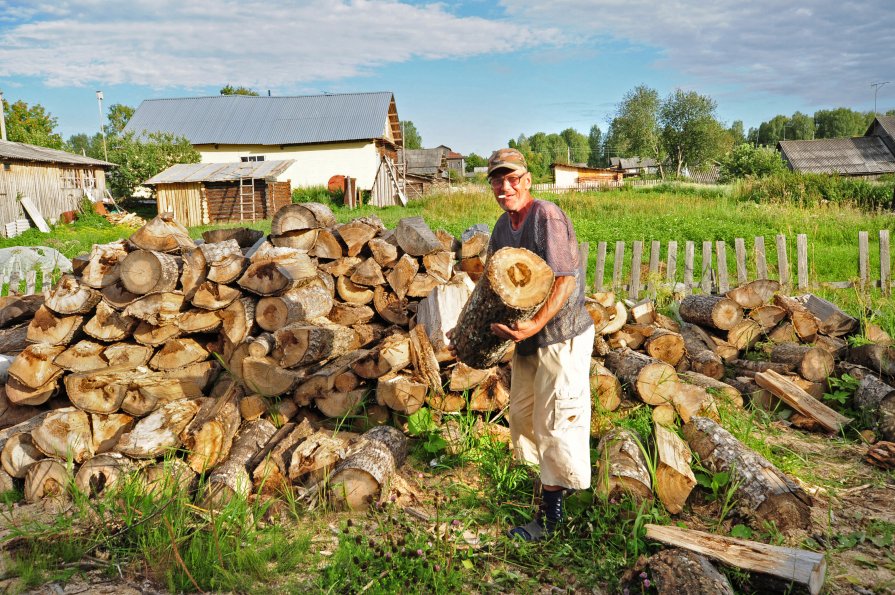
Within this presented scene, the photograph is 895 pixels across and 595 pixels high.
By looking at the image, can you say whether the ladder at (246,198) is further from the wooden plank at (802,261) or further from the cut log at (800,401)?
the cut log at (800,401)

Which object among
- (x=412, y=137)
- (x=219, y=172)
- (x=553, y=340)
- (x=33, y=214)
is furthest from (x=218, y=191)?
(x=412, y=137)

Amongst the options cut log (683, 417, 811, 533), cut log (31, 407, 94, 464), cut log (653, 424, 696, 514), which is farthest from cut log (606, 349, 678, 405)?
cut log (31, 407, 94, 464)

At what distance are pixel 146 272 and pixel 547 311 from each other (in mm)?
3083

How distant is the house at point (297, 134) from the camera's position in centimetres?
3106

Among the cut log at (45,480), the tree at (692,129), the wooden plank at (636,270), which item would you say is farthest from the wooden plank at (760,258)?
the tree at (692,129)

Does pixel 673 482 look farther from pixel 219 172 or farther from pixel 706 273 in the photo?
pixel 219 172

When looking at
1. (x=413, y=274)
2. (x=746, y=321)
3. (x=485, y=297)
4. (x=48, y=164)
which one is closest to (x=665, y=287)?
(x=746, y=321)

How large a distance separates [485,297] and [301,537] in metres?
1.57

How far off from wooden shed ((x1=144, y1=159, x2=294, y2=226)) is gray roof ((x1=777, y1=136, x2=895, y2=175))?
1196 inches

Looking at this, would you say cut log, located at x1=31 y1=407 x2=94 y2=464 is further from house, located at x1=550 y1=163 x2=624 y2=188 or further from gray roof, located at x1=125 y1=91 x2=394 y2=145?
house, located at x1=550 y1=163 x2=624 y2=188

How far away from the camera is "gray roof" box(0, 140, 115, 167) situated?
20.3 metres

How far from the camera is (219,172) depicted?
24.0m

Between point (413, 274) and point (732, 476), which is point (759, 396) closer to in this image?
point (732, 476)

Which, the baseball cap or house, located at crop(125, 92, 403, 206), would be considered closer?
the baseball cap
